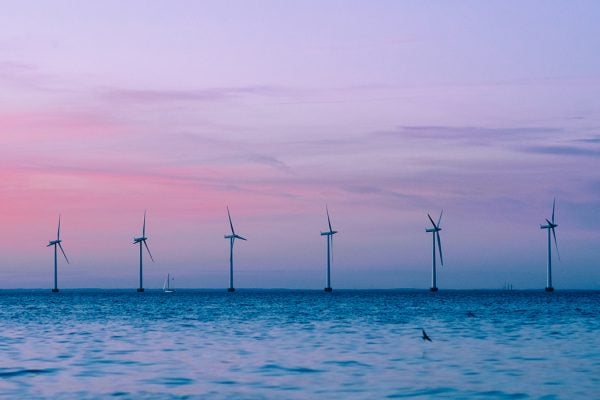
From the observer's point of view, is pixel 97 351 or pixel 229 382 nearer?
pixel 229 382

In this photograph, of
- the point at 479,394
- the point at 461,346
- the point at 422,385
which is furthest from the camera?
the point at 461,346

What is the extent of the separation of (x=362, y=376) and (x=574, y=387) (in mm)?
10135

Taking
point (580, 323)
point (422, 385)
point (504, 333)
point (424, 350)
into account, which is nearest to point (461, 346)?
point (424, 350)

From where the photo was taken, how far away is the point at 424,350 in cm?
6250

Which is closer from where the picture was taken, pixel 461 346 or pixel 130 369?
pixel 130 369

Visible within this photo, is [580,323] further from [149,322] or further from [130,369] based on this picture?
[130,369]

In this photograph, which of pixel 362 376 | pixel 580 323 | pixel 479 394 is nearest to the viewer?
pixel 479 394

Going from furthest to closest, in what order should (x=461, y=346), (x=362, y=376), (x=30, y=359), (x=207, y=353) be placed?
(x=461, y=346) → (x=207, y=353) → (x=30, y=359) → (x=362, y=376)

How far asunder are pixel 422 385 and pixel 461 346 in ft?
70.2

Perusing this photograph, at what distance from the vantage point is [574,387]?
1743 inches

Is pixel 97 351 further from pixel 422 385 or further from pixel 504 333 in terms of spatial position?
pixel 504 333

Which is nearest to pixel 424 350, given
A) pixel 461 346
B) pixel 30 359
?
pixel 461 346


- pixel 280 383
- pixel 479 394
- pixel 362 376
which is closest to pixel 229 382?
pixel 280 383

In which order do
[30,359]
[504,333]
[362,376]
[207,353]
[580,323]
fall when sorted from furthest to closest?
1. [580,323]
2. [504,333]
3. [207,353]
4. [30,359]
5. [362,376]
